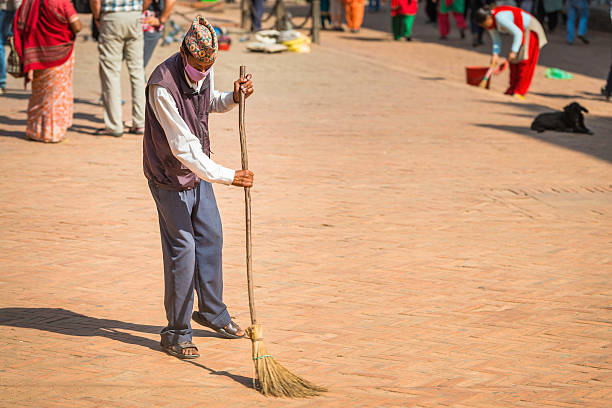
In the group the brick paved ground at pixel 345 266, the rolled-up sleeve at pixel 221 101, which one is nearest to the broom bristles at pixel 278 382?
the brick paved ground at pixel 345 266

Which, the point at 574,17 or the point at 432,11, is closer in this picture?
the point at 574,17

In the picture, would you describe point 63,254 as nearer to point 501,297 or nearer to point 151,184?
point 151,184

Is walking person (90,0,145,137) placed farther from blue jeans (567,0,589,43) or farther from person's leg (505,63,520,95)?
blue jeans (567,0,589,43)

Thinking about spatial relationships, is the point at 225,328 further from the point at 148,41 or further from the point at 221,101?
the point at 148,41

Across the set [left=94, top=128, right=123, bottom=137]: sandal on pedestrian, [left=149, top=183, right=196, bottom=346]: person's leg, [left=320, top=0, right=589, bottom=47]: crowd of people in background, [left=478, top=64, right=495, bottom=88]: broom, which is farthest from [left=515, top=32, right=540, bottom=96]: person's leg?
[left=149, top=183, right=196, bottom=346]: person's leg

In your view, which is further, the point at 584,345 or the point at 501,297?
the point at 501,297

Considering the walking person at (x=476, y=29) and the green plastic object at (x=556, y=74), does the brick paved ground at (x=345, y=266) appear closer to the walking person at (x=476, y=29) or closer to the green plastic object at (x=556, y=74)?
the green plastic object at (x=556, y=74)

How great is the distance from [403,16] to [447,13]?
141cm

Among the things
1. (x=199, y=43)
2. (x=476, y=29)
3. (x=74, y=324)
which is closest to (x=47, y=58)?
(x=74, y=324)

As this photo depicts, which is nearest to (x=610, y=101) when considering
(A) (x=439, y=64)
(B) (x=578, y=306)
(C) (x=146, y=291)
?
(A) (x=439, y=64)

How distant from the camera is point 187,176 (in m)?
4.62

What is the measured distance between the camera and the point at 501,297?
5.74 meters

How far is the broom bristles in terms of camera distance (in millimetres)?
4305

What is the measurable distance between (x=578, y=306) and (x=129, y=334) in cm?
273
